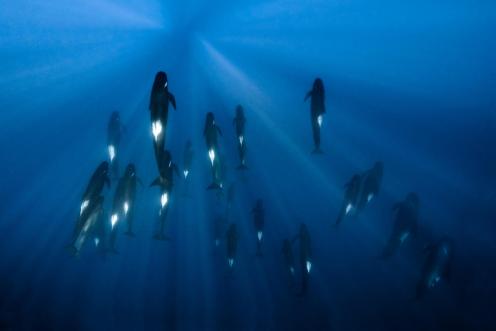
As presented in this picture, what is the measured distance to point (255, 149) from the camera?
2139cm

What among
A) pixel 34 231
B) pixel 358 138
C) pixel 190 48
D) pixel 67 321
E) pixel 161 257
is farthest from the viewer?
pixel 34 231

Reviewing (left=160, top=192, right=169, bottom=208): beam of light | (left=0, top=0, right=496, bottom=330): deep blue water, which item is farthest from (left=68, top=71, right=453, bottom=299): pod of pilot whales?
(left=0, top=0, right=496, bottom=330): deep blue water

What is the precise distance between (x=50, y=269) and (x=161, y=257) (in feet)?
25.4

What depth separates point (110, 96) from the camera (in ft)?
58.1

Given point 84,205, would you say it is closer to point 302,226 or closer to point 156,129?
point 156,129

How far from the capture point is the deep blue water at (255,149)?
14.4m

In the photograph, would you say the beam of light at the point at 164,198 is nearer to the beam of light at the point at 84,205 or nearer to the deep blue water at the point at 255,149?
the beam of light at the point at 84,205

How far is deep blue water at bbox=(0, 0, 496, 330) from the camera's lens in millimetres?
14422

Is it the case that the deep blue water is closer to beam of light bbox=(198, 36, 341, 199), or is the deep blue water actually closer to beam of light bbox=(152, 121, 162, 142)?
beam of light bbox=(198, 36, 341, 199)

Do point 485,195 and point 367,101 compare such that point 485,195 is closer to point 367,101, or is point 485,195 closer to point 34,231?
point 367,101

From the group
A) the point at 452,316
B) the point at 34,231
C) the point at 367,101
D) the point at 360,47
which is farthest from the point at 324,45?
the point at 34,231

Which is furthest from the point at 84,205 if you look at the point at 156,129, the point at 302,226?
the point at 302,226

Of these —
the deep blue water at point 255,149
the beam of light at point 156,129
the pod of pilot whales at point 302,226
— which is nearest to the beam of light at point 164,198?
the pod of pilot whales at point 302,226

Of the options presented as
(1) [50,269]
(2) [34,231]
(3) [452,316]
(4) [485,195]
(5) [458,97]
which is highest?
(5) [458,97]
